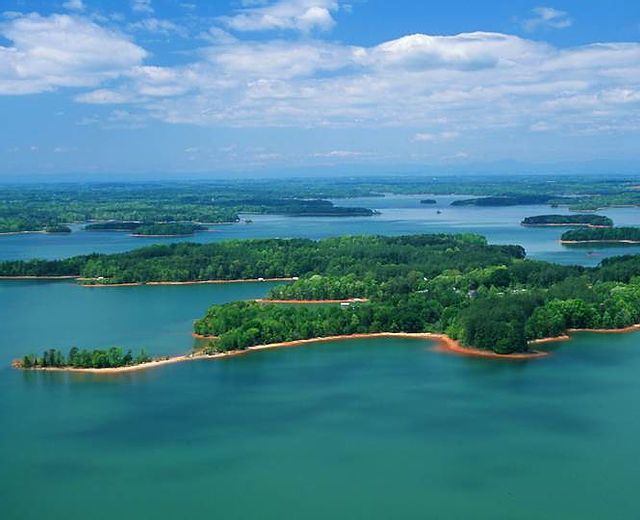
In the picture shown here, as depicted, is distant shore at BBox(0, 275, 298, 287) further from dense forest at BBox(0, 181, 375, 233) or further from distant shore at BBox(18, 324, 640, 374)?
dense forest at BBox(0, 181, 375, 233)

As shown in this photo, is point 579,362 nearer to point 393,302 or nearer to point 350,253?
point 393,302

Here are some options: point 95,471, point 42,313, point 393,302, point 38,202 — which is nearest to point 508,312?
point 393,302

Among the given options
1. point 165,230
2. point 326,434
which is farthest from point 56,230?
point 326,434

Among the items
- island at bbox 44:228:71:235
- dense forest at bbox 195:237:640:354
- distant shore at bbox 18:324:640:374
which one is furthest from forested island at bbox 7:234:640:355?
island at bbox 44:228:71:235

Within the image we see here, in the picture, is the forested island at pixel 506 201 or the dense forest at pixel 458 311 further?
the forested island at pixel 506 201

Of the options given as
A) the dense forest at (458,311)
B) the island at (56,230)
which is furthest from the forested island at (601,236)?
the island at (56,230)

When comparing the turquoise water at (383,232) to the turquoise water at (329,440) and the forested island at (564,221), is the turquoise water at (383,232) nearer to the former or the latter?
the forested island at (564,221)
